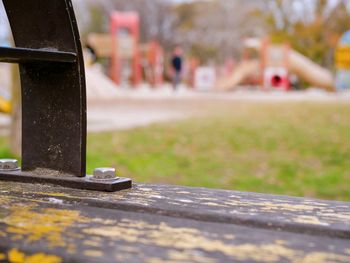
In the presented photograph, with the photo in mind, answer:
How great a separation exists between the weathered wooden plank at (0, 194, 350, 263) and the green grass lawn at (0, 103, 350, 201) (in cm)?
430

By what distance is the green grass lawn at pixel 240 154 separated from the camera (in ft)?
18.2

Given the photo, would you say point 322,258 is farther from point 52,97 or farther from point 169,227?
point 52,97

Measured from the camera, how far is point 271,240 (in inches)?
34.8

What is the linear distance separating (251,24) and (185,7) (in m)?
4.82

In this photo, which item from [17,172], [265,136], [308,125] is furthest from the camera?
[308,125]

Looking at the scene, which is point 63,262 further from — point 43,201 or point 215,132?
point 215,132

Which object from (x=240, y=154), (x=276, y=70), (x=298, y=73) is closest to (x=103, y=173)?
(x=240, y=154)

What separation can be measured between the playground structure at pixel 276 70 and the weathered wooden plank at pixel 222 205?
21.0 meters

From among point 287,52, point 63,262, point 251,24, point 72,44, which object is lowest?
point 63,262

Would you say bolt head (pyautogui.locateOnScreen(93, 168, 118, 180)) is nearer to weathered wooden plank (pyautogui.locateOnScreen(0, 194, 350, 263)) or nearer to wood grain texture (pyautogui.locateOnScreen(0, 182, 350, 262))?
wood grain texture (pyautogui.locateOnScreen(0, 182, 350, 262))

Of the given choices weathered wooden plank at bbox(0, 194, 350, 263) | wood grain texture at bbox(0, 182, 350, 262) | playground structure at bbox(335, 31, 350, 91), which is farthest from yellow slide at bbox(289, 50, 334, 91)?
weathered wooden plank at bbox(0, 194, 350, 263)

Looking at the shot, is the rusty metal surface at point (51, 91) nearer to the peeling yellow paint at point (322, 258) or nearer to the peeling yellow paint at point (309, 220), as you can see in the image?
the peeling yellow paint at point (309, 220)

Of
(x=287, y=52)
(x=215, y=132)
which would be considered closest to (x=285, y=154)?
(x=215, y=132)

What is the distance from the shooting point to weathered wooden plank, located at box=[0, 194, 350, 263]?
0.80m
